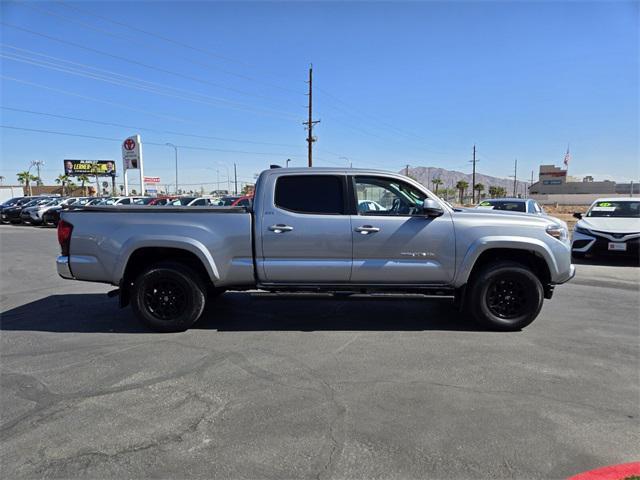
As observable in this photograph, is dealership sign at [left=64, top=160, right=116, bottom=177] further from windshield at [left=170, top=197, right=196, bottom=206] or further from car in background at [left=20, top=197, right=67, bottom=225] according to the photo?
windshield at [left=170, top=197, right=196, bottom=206]

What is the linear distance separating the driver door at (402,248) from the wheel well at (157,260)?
1.95m

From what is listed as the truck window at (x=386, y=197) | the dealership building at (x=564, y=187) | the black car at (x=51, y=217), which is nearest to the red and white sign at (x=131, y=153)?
the black car at (x=51, y=217)

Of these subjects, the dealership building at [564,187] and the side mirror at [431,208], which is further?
the dealership building at [564,187]

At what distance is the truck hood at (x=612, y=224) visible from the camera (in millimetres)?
10330

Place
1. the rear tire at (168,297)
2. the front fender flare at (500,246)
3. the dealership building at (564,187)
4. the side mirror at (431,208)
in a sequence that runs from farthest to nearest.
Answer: the dealership building at (564,187) → the rear tire at (168,297) → the front fender flare at (500,246) → the side mirror at (431,208)

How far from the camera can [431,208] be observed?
16.8 feet

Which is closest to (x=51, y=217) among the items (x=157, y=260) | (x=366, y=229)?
(x=157, y=260)

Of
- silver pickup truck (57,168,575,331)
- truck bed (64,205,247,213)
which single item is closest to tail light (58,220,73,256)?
silver pickup truck (57,168,575,331)

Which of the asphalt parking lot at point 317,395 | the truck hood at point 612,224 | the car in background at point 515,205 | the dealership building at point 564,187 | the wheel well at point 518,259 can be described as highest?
the dealership building at point 564,187

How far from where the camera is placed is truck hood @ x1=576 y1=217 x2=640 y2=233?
10330mm

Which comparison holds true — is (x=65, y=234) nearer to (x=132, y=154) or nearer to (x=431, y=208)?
(x=431, y=208)

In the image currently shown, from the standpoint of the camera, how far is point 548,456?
2859 millimetres

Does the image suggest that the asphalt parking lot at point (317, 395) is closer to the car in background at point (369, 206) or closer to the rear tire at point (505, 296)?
the rear tire at point (505, 296)

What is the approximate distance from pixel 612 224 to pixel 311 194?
9.12 m
